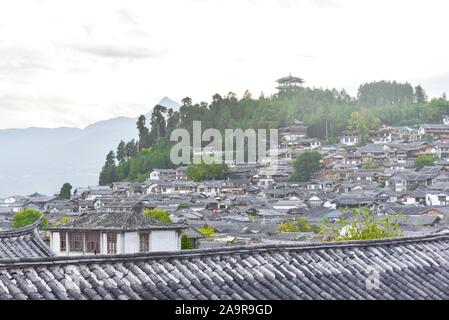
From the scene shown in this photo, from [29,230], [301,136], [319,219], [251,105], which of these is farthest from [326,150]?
[29,230]

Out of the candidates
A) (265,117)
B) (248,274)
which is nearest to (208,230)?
(248,274)

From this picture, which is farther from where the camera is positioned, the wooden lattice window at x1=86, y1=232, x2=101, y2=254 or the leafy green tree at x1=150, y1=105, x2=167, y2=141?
the leafy green tree at x1=150, y1=105, x2=167, y2=141

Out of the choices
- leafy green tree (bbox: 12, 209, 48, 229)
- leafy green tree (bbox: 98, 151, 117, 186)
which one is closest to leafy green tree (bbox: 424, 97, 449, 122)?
leafy green tree (bbox: 98, 151, 117, 186)

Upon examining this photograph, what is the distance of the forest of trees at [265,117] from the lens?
295 feet

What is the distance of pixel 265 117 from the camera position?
101688mm

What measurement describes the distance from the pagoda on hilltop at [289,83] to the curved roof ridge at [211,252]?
111 metres

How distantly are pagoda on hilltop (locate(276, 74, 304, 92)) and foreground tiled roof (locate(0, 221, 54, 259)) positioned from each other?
356ft

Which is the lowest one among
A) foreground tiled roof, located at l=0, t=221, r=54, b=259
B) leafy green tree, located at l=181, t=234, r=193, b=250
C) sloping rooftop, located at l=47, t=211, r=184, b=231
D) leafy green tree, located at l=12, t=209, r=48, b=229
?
leafy green tree, located at l=12, t=209, r=48, b=229

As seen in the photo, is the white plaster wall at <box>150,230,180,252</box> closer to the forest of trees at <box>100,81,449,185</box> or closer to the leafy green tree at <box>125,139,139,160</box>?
the forest of trees at <box>100,81,449,185</box>

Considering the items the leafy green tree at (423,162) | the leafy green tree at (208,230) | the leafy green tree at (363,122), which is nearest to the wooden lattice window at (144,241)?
the leafy green tree at (208,230)

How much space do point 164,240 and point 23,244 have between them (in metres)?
17.1

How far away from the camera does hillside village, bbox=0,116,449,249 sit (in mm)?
47875

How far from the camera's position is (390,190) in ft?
208

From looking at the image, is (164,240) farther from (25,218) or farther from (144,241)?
(25,218)
